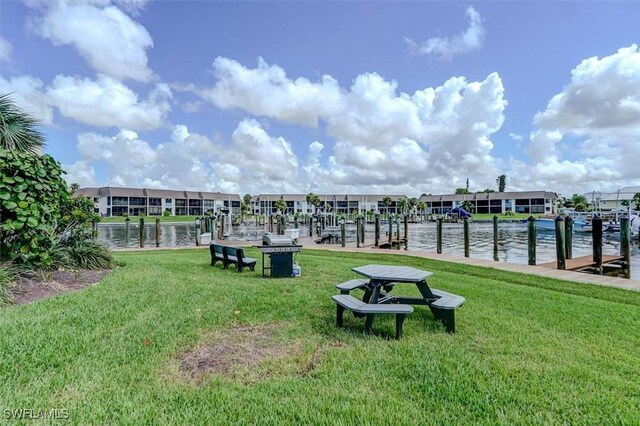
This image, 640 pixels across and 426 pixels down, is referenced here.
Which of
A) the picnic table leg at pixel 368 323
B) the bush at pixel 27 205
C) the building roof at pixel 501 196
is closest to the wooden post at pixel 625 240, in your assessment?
the picnic table leg at pixel 368 323

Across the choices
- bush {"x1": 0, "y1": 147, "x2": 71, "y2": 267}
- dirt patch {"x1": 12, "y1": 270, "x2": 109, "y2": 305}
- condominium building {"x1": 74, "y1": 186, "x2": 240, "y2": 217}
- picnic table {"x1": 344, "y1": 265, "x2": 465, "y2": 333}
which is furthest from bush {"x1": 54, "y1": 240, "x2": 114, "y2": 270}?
condominium building {"x1": 74, "y1": 186, "x2": 240, "y2": 217}

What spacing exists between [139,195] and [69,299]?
268ft

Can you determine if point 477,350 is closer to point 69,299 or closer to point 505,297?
point 505,297

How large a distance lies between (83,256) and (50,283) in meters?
1.67

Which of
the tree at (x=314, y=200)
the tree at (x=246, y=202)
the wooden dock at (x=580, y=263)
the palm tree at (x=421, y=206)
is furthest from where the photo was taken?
the tree at (x=246, y=202)

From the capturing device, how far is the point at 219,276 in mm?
8000

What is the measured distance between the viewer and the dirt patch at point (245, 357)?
3254 millimetres

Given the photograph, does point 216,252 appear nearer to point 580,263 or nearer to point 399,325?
point 399,325

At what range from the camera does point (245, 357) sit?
11.8 ft

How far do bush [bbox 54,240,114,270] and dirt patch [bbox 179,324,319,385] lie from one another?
492cm

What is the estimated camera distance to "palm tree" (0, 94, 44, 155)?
6719 millimetres

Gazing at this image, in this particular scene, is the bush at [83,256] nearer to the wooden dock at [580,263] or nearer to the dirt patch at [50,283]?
the dirt patch at [50,283]

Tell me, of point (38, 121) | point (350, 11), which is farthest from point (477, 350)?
point (350, 11)

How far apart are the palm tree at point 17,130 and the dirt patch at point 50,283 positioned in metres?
2.51
